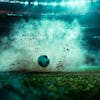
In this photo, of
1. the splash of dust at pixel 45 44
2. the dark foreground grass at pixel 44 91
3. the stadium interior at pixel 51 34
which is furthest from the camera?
the splash of dust at pixel 45 44

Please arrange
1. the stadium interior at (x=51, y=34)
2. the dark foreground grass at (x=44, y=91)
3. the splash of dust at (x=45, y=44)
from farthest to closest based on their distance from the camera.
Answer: the splash of dust at (x=45, y=44), the stadium interior at (x=51, y=34), the dark foreground grass at (x=44, y=91)

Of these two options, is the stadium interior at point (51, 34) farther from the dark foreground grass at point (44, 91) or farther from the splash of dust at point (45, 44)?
the dark foreground grass at point (44, 91)

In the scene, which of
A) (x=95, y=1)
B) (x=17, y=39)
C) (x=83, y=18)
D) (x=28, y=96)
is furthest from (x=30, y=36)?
(x=28, y=96)

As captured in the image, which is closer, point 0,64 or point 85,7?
point 0,64

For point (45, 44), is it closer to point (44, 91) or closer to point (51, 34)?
point (51, 34)

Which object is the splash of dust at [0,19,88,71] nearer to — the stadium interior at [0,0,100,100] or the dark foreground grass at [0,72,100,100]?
the stadium interior at [0,0,100,100]

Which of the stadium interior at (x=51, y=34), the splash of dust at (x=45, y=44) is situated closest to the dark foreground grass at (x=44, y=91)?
the stadium interior at (x=51, y=34)

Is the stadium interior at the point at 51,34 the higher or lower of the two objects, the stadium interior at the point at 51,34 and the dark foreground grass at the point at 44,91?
the higher

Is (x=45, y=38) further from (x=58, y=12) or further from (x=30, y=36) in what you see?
(x=58, y=12)
